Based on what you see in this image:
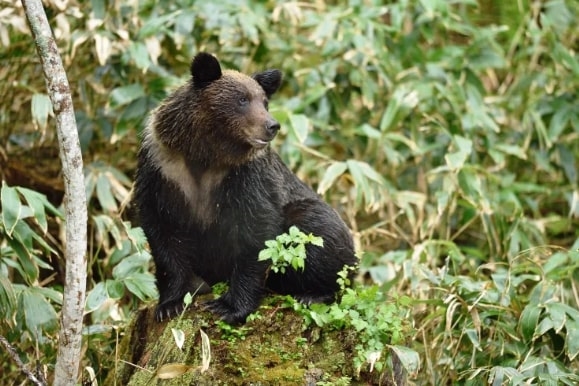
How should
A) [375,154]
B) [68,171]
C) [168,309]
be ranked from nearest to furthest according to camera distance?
[68,171], [168,309], [375,154]

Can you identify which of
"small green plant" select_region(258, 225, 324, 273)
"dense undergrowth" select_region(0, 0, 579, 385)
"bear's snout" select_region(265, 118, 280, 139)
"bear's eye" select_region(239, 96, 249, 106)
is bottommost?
"dense undergrowth" select_region(0, 0, 579, 385)

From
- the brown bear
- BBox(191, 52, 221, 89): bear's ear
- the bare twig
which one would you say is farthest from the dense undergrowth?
BBox(191, 52, 221, 89): bear's ear

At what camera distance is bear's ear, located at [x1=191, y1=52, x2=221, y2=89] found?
6175 mm

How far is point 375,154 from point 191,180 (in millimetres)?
3818

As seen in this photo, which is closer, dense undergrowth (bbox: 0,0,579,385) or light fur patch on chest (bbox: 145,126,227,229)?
light fur patch on chest (bbox: 145,126,227,229)

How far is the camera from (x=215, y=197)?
614 centimetres

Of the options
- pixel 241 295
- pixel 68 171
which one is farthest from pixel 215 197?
pixel 68 171

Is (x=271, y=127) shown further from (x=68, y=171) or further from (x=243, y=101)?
(x=68, y=171)

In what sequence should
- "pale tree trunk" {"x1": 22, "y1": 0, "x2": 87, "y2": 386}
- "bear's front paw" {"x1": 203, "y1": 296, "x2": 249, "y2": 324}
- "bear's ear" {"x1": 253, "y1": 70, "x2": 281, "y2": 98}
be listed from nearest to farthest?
1. "pale tree trunk" {"x1": 22, "y1": 0, "x2": 87, "y2": 386}
2. "bear's front paw" {"x1": 203, "y1": 296, "x2": 249, "y2": 324}
3. "bear's ear" {"x1": 253, "y1": 70, "x2": 281, "y2": 98}

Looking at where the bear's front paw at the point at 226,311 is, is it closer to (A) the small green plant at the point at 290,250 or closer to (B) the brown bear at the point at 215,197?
(B) the brown bear at the point at 215,197

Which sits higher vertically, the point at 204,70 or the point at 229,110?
the point at 204,70

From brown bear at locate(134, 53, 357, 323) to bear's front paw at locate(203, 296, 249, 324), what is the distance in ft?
0.85

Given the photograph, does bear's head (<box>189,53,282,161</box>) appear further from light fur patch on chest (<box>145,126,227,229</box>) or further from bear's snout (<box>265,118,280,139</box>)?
light fur patch on chest (<box>145,126,227,229</box>)

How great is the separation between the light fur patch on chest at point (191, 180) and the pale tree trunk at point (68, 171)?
1.09 m
